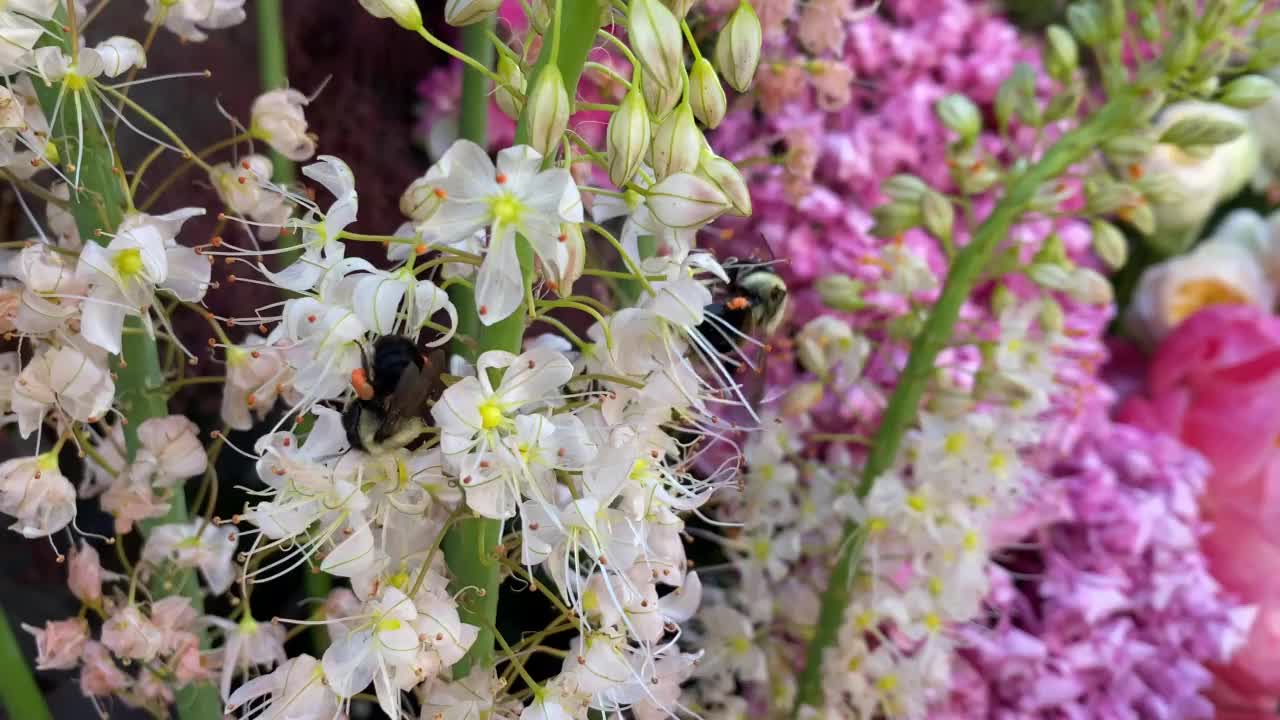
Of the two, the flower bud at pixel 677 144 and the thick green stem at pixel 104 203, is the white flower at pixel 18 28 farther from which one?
the flower bud at pixel 677 144

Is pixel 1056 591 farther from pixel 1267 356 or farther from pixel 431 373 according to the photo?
pixel 431 373

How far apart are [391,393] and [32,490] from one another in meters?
0.13

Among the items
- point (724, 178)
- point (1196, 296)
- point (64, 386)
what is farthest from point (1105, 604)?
point (64, 386)

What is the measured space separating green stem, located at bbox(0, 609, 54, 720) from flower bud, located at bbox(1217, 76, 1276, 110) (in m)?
0.58

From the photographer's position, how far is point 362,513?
0.31 metres

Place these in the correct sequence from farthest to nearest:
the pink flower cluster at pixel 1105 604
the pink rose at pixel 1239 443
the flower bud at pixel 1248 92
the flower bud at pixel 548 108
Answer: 1. the pink rose at pixel 1239 443
2. the pink flower cluster at pixel 1105 604
3. the flower bud at pixel 1248 92
4. the flower bud at pixel 548 108

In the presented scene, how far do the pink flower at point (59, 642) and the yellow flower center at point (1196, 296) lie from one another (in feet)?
2.59

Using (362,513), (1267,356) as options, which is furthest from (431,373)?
(1267,356)

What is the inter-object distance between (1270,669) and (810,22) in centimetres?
59

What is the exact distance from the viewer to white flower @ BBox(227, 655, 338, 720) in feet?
1.02

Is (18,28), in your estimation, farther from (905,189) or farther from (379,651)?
(905,189)

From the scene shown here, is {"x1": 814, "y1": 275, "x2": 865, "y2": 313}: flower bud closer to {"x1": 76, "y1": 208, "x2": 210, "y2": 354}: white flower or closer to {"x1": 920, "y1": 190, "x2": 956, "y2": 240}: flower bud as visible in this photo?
{"x1": 920, "y1": 190, "x2": 956, "y2": 240}: flower bud

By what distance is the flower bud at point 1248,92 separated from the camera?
520mm

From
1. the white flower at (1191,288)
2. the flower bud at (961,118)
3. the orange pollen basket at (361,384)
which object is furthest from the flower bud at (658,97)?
the white flower at (1191,288)
